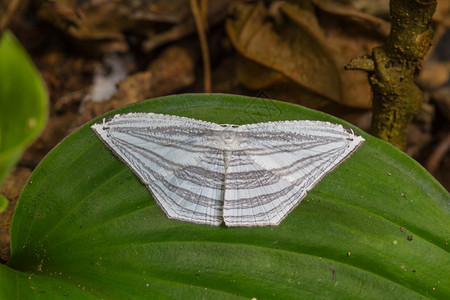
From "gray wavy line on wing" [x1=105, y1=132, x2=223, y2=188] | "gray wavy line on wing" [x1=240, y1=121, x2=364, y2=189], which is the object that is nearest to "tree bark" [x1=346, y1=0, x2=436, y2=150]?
"gray wavy line on wing" [x1=240, y1=121, x2=364, y2=189]

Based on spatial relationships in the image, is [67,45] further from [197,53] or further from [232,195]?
[232,195]

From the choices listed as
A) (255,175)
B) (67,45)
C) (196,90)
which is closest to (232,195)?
(255,175)

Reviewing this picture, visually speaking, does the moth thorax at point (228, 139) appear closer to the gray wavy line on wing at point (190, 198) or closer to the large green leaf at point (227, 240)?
the gray wavy line on wing at point (190, 198)

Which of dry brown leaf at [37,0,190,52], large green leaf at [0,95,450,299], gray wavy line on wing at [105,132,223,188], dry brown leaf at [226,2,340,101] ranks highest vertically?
dry brown leaf at [37,0,190,52]

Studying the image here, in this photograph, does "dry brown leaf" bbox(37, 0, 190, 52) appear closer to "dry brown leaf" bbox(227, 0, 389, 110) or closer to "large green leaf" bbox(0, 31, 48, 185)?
"dry brown leaf" bbox(227, 0, 389, 110)

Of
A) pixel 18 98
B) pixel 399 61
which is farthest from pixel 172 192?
pixel 399 61

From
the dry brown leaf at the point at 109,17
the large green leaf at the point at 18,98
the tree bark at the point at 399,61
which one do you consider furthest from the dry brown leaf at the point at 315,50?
the large green leaf at the point at 18,98
